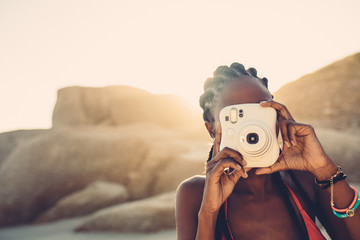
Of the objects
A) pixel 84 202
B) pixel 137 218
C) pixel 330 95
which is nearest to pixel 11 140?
pixel 84 202

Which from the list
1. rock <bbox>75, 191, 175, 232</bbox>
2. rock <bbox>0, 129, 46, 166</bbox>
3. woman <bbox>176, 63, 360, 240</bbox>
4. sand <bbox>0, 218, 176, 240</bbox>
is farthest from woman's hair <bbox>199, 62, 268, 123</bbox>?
rock <bbox>0, 129, 46, 166</bbox>

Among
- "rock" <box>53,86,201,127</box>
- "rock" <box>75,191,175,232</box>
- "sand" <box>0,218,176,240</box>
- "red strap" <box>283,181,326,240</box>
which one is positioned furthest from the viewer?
"rock" <box>53,86,201,127</box>

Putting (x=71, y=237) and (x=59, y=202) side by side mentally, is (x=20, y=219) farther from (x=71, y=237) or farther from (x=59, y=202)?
(x=71, y=237)

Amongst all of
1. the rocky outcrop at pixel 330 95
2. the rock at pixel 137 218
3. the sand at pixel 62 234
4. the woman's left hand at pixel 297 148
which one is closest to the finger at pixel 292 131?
the woman's left hand at pixel 297 148

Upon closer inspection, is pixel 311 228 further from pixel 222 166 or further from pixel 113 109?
pixel 113 109

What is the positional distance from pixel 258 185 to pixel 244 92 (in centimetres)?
50

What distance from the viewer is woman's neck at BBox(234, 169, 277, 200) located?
144 centimetres

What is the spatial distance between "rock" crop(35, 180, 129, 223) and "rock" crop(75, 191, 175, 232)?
1489 mm

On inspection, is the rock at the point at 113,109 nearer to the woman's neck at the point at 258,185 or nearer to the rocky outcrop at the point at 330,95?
the rocky outcrop at the point at 330,95

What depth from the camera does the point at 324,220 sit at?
1365mm

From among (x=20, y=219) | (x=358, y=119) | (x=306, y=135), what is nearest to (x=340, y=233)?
(x=306, y=135)

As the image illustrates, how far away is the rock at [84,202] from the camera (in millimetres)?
6578

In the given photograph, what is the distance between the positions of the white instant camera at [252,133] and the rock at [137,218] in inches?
154

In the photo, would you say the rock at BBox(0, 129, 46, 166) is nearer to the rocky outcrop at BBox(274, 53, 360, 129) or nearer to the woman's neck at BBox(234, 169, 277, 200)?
the woman's neck at BBox(234, 169, 277, 200)
